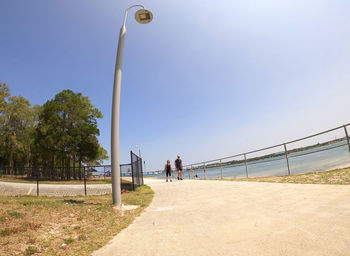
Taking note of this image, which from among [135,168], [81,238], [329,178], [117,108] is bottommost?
[81,238]

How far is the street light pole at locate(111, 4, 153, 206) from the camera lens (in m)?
5.55

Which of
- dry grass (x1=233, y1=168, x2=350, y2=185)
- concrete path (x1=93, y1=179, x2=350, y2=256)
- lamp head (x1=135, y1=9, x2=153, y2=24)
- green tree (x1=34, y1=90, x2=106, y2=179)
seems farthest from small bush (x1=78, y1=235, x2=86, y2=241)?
green tree (x1=34, y1=90, x2=106, y2=179)

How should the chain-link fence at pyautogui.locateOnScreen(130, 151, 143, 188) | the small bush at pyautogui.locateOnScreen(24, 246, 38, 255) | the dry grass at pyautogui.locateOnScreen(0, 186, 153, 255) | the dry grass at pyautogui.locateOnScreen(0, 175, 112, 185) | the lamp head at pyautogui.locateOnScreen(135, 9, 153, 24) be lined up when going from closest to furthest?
the small bush at pyautogui.locateOnScreen(24, 246, 38, 255)
the dry grass at pyautogui.locateOnScreen(0, 186, 153, 255)
the lamp head at pyautogui.locateOnScreen(135, 9, 153, 24)
the chain-link fence at pyautogui.locateOnScreen(130, 151, 143, 188)
the dry grass at pyautogui.locateOnScreen(0, 175, 112, 185)

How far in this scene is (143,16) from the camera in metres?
6.66

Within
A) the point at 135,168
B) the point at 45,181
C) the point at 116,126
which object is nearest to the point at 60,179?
the point at 45,181

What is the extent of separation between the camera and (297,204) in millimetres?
3613

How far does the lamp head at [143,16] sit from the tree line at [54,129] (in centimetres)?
1765

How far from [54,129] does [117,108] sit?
2337 cm

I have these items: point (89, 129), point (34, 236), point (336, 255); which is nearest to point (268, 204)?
point (336, 255)

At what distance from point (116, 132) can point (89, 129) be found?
23.0m

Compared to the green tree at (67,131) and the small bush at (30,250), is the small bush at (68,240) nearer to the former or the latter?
the small bush at (30,250)

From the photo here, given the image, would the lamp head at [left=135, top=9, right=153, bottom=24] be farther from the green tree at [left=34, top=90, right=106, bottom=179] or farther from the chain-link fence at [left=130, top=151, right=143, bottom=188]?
the green tree at [left=34, top=90, right=106, bottom=179]

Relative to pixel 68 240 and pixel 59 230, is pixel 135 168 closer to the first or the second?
pixel 59 230

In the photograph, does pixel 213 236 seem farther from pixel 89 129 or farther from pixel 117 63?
pixel 89 129
